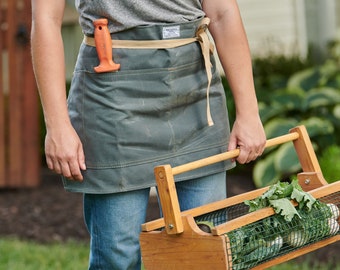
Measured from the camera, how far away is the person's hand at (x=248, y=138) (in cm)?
312

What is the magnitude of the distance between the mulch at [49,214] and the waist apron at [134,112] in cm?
268

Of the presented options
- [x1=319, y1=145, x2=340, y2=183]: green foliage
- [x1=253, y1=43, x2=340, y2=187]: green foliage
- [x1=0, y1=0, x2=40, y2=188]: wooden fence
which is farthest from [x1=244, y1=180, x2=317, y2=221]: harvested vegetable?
[x1=0, y1=0, x2=40, y2=188]: wooden fence

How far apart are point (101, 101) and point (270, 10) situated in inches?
273

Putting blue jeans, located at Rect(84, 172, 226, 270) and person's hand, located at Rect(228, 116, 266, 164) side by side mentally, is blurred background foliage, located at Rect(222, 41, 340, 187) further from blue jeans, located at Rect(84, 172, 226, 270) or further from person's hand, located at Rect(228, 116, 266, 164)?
blue jeans, located at Rect(84, 172, 226, 270)

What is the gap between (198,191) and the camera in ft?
10.4

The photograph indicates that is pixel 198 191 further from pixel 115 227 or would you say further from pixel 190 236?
pixel 190 236

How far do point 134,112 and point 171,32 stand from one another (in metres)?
0.29

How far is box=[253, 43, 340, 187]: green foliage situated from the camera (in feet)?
23.3

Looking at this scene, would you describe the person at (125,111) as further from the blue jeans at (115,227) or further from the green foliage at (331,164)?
the green foliage at (331,164)

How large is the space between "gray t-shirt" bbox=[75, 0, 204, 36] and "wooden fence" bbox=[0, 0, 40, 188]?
4.60m

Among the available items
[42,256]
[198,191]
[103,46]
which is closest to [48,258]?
[42,256]

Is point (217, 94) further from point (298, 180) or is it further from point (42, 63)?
point (42, 63)

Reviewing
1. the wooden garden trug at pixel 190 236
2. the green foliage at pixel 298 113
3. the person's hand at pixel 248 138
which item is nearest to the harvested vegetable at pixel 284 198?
the wooden garden trug at pixel 190 236

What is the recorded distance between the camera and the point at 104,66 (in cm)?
298
